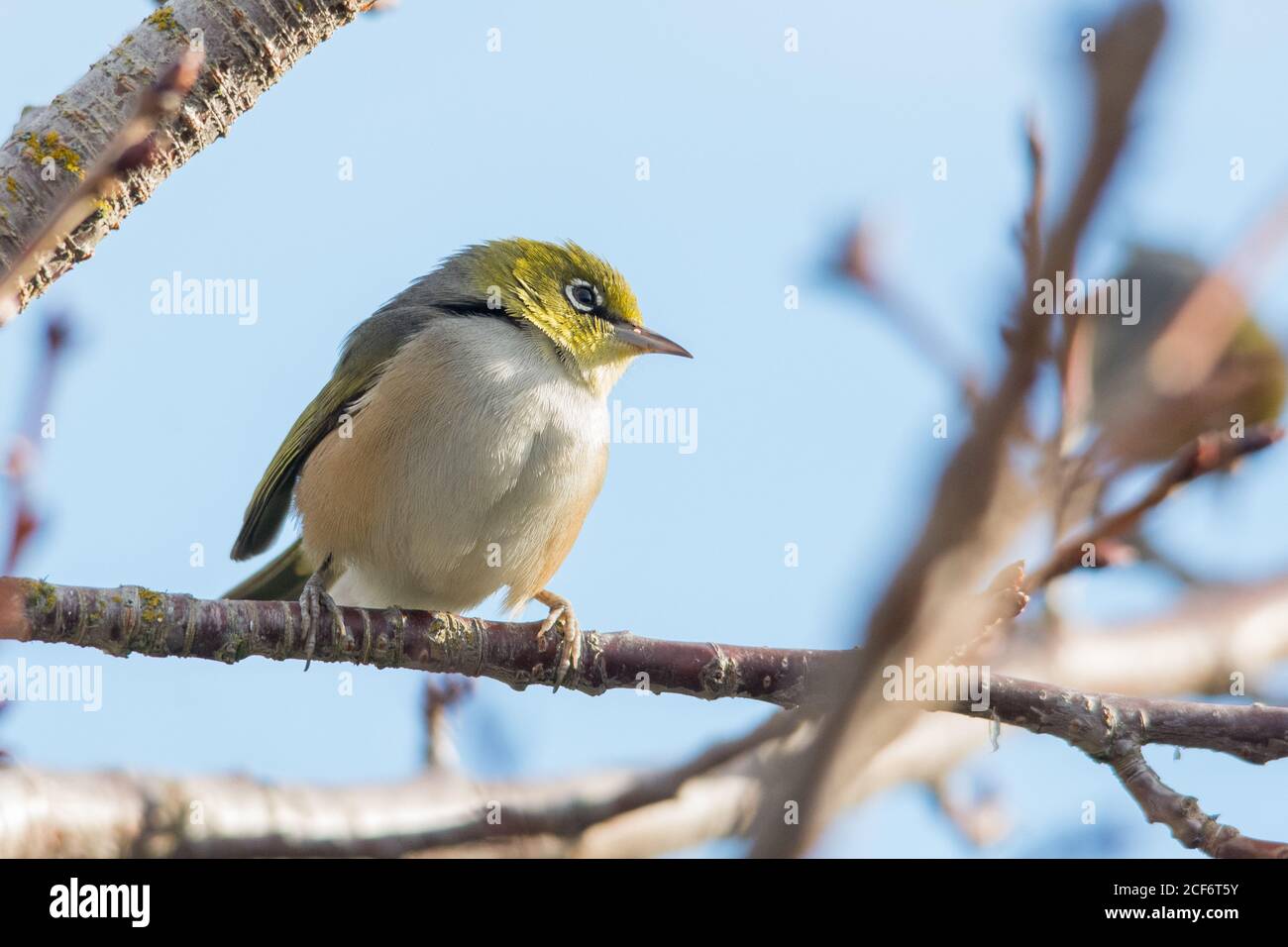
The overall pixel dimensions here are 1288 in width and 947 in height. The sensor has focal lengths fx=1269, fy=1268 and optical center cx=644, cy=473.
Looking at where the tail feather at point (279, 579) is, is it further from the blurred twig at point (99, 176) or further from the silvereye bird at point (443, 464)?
the blurred twig at point (99, 176)

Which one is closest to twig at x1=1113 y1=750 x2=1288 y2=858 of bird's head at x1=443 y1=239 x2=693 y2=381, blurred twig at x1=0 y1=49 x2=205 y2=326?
blurred twig at x1=0 y1=49 x2=205 y2=326

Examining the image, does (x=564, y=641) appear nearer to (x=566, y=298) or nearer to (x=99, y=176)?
(x=566, y=298)

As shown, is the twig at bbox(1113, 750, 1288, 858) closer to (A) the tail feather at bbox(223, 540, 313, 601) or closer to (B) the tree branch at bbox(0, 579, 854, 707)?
(B) the tree branch at bbox(0, 579, 854, 707)

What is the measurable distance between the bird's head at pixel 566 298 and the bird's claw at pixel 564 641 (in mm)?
1654

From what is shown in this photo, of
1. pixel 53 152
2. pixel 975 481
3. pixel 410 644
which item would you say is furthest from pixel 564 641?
pixel 975 481

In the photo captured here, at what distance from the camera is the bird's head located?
6.82 metres

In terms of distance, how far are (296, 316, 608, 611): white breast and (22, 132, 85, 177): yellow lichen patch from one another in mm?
2608

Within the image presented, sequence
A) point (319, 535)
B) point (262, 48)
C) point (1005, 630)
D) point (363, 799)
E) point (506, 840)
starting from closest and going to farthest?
point (1005, 630)
point (506, 840)
point (262, 48)
point (363, 799)
point (319, 535)

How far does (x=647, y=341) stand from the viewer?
7.05 m

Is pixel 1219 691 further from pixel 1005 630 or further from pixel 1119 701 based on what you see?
pixel 1005 630

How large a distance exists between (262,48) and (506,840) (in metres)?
2.43

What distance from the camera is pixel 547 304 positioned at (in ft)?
23.0

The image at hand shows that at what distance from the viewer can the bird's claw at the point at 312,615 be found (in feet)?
15.2

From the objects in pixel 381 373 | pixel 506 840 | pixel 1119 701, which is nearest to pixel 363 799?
pixel 381 373
